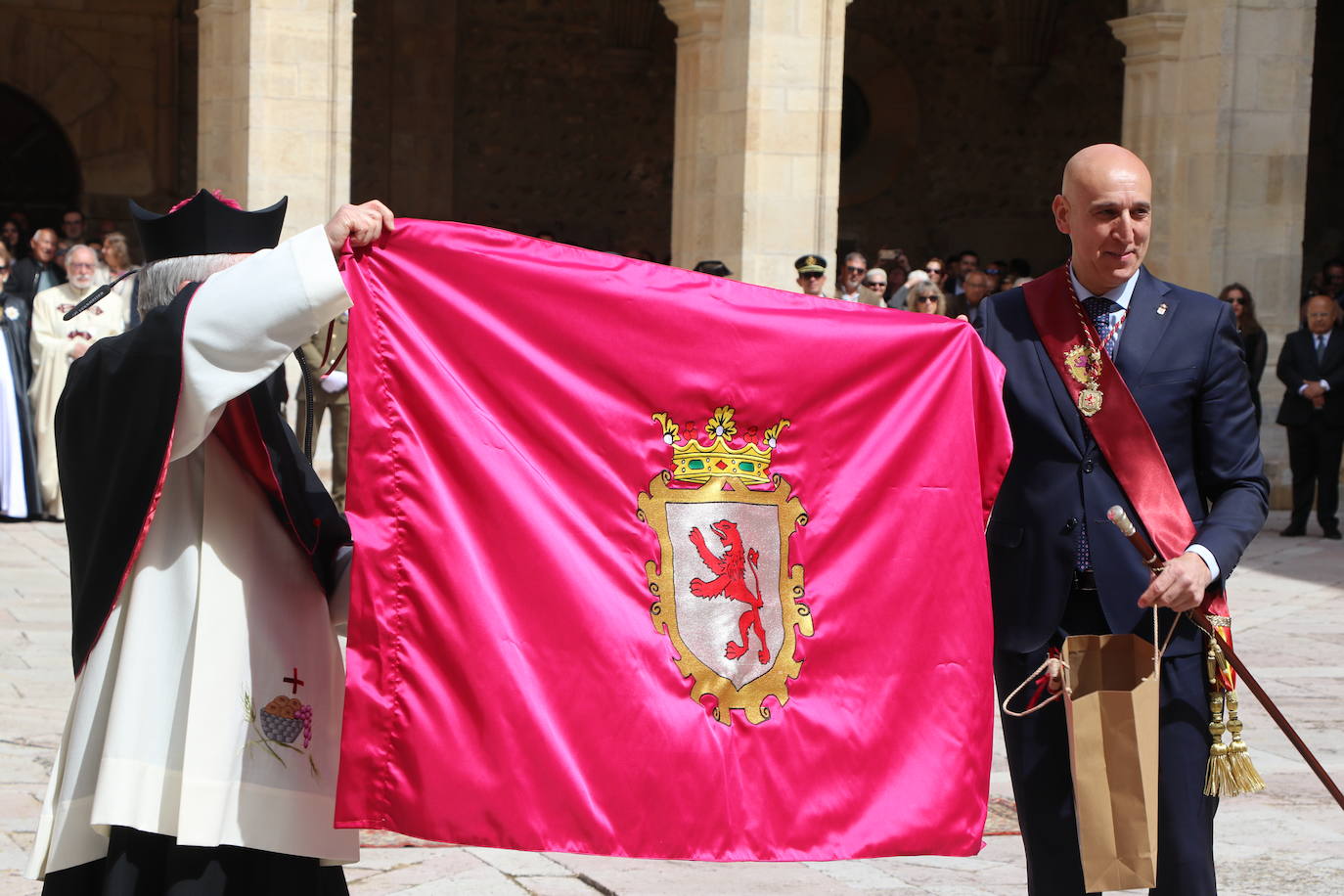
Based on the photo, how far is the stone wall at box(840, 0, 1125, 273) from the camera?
23.1m

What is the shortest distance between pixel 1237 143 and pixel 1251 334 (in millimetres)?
2132

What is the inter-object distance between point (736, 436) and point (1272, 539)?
9883 mm

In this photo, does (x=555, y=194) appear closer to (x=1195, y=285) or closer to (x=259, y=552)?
(x=1195, y=285)

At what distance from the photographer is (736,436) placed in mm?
3316

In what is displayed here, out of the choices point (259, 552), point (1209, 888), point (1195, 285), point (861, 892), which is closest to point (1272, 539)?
point (1195, 285)

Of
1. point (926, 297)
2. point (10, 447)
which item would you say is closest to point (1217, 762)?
point (926, 297)

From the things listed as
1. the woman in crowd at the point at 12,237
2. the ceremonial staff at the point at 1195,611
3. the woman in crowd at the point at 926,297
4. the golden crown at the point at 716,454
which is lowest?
the ceremonial staff at the point at 1195,611

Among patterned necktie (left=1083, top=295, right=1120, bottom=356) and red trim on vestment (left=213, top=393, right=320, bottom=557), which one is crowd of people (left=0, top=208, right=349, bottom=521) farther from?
patterned necktie (left=1083, top=295, right=1120, bottom=356)

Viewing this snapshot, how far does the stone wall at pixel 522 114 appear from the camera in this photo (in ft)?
66.8

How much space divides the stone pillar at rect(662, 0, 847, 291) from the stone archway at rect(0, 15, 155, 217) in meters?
8.14

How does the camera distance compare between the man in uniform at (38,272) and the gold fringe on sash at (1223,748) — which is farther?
the man in uniform at (38,272)

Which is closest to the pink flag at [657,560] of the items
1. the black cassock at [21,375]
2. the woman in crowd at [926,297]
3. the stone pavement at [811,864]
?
the stone pavement at [811,864]

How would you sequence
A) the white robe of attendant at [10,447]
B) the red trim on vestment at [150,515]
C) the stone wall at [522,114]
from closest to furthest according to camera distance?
1. the red trim on vestment at [150,515]
2. the white robe of attendant at [10,447]
3. the stone wall at [522,114]

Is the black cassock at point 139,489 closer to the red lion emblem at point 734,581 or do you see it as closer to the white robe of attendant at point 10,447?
the red lion emblem at point 734,581
